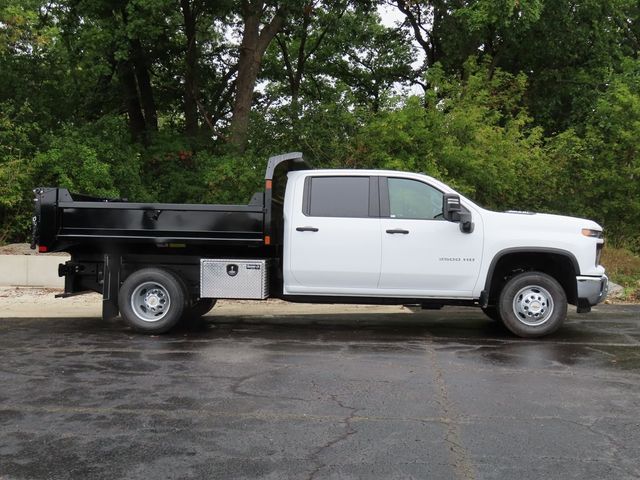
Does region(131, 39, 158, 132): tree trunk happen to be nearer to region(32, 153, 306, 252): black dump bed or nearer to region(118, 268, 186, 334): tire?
region(32, 153, 306, 252): black dump bed

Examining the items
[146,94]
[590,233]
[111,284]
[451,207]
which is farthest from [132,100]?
[590,233]

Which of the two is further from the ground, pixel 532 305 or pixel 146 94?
pixel 146 94

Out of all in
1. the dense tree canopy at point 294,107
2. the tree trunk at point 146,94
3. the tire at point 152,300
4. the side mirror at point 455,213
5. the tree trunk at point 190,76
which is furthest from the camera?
the tree trunk at point 146,94

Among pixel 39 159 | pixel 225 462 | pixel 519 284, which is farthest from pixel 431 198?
pixel 39 159

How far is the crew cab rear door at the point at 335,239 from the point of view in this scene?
8.31 m

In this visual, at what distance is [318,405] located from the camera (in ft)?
17.8

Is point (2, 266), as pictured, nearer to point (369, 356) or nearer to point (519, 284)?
point (369, 356)

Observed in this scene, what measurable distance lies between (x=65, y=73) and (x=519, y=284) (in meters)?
17.0

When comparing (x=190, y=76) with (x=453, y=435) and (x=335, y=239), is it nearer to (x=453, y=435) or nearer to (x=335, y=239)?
(x=335, y=239)

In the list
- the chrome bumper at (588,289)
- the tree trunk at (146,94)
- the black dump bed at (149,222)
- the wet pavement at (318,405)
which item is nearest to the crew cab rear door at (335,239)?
the black dump bed at (149,222)

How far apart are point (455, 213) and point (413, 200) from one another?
22.8 inches

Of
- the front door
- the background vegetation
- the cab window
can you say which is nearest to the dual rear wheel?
the front door

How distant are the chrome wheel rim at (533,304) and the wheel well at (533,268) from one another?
335 millimetres

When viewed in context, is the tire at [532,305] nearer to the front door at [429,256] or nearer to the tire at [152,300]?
the front door at [429,256]
